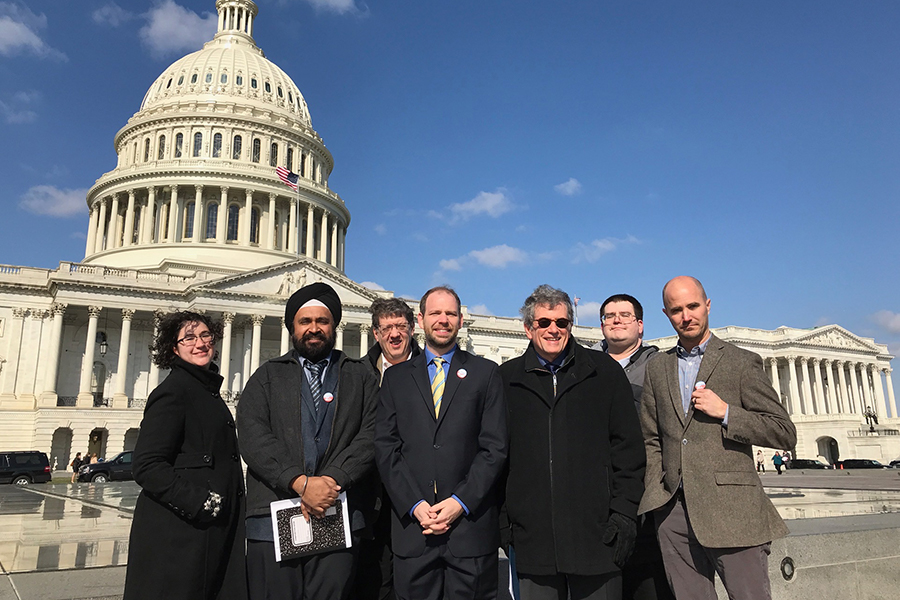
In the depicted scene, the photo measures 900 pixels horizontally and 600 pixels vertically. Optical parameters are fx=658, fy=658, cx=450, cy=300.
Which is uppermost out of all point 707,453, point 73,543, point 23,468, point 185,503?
point 707,453

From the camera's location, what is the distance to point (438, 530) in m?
4.15

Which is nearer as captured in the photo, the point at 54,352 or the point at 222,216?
the point at 54,352

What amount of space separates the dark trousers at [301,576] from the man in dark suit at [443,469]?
373 millimetres

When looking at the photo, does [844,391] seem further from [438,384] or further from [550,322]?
[438,384]

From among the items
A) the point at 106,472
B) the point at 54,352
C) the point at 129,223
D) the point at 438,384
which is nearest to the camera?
the point at 438,384

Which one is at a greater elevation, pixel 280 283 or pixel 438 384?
pixel 280 283

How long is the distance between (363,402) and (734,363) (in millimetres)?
2645

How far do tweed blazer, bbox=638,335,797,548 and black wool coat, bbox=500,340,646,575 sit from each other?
28 cm

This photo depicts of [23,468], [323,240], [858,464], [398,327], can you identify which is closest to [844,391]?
[858,464]

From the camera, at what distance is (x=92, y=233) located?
217 feet

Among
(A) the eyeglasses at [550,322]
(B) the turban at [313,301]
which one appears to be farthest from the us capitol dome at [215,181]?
(A) the eyeglasses at [550,322]

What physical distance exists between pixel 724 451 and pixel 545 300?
5.25 feet

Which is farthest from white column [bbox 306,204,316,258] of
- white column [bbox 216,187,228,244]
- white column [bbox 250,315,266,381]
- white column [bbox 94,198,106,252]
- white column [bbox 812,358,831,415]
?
white column [bbox 812,358,831,415]

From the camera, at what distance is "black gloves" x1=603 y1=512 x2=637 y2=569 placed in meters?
4.25
